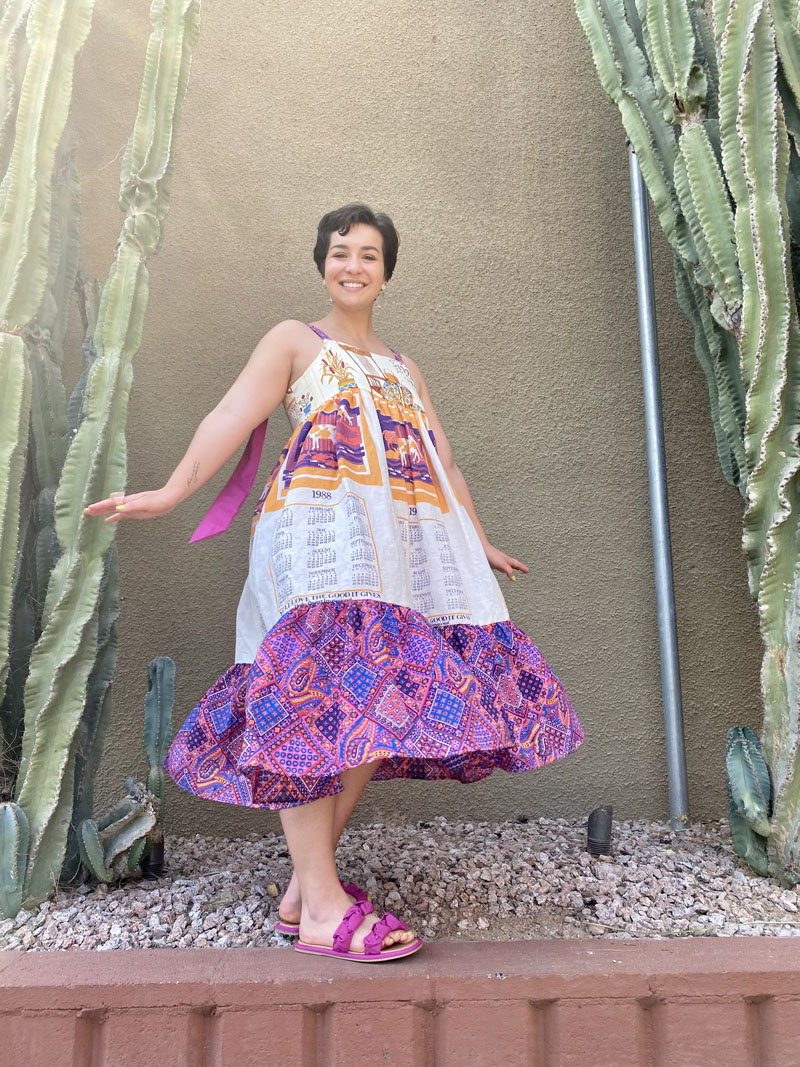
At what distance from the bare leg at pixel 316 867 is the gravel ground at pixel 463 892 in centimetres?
19

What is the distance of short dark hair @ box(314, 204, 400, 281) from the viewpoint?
7.59 ft

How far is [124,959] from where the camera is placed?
1.83 meters

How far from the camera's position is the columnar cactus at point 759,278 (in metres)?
2.32

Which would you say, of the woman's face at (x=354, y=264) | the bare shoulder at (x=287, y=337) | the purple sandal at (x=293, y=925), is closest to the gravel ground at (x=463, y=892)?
the purple sandal at (x=293, y=925)

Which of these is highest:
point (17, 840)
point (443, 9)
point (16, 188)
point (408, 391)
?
point (443, 9)

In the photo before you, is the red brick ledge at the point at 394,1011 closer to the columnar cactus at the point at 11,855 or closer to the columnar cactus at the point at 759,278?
the columnar cactus at the point at 11,855

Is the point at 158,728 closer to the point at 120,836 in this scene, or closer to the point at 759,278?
the point at 120,836

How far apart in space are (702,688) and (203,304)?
2.15 meters

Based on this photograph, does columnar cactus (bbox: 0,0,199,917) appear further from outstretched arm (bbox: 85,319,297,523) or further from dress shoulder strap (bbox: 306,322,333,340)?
dress shoulder strap (bbox: 306,322,333,340)

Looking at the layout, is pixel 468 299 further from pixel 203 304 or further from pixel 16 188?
pixel 16 188

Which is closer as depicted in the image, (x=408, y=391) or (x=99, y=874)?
(x=99, y=874)

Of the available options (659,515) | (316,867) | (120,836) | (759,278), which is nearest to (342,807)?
(316,867)

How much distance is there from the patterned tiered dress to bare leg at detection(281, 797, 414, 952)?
0.06m

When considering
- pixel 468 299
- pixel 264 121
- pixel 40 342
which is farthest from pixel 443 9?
pixel 40 342
